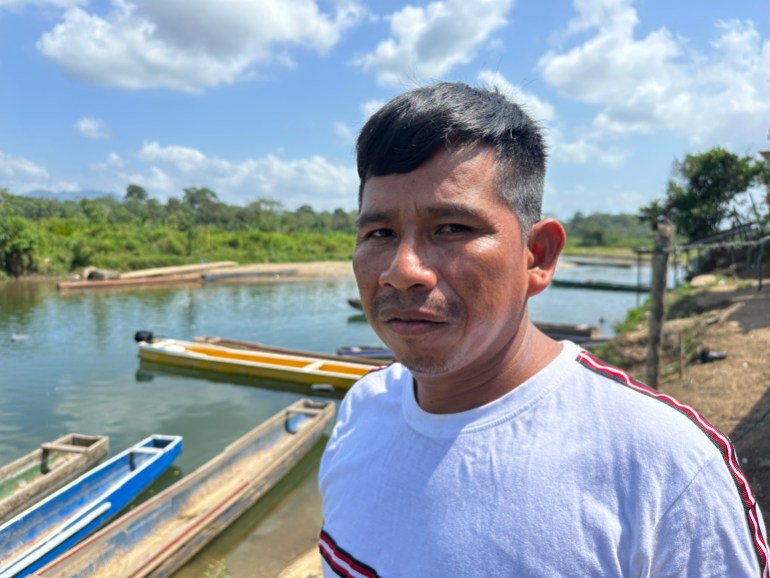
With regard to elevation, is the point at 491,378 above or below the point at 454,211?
below

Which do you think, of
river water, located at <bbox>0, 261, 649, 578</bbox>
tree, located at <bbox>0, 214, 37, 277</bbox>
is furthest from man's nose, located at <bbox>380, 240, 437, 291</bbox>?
tree, located at <bbox>0, 214, 37, 277</bbox>

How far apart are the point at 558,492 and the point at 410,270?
0.42 metres

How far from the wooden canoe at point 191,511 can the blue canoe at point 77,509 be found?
1.67ft

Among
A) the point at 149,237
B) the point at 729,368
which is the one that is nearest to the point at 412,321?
the point at 729,368

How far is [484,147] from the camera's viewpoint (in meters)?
1.05

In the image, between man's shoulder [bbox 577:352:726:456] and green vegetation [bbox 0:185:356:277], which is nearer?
man's shoulder [bbox 577:352:726:456]

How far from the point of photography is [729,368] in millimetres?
7895

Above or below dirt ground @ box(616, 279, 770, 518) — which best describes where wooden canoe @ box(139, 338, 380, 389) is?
below

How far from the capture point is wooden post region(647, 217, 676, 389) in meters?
6.70

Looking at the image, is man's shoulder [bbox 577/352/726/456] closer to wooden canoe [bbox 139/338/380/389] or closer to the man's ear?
the man's ear

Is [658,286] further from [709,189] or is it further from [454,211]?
[709,189]

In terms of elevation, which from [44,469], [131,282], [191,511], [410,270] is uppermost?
[410,270]

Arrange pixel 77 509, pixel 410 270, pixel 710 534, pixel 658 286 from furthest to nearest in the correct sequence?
pixel 658 286 < pixel 77 509 < pixel 410 270 < pixel 710 534

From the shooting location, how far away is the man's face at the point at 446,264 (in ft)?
3.29
